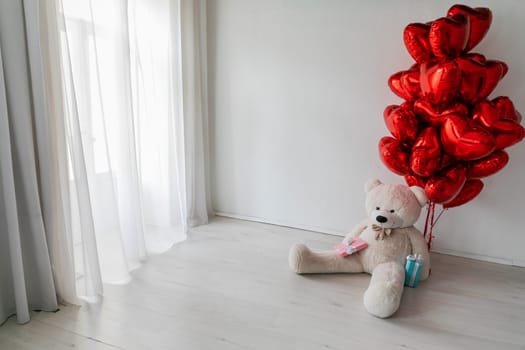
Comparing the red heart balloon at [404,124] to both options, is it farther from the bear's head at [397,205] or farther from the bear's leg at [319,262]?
the bear's leg at [319,262]

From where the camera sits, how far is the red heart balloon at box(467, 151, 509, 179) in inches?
72.2

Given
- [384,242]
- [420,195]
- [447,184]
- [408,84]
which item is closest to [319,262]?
[384,242]

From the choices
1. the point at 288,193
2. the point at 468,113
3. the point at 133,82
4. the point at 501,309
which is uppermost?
the point at 133,82

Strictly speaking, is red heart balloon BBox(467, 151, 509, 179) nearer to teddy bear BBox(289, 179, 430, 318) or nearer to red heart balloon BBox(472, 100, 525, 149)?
red heart balloon BBox(472, 100, 525, 149)

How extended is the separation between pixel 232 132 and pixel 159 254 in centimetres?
122

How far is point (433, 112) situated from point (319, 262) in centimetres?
110

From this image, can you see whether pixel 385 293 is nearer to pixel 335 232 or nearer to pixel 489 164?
pixel 489 164

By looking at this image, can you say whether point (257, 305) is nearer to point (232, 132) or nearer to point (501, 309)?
point (501, 309)

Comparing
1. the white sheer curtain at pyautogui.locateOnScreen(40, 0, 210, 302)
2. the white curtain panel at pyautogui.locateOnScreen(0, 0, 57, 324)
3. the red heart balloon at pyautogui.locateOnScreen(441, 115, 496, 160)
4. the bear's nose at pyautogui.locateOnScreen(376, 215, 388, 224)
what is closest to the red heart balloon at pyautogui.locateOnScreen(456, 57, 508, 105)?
the red heart balloon at pyautogui.locateOnScreen(441, 115, 496, 160)

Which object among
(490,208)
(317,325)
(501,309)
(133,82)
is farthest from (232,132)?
(501,309)

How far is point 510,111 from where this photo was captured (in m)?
1.84

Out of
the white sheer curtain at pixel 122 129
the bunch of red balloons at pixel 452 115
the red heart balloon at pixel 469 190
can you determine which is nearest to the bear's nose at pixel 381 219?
the bunch of red balloons at pixel 452 115

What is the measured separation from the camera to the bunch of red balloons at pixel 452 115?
5.75 ft

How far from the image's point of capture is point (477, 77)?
5.83 ft
